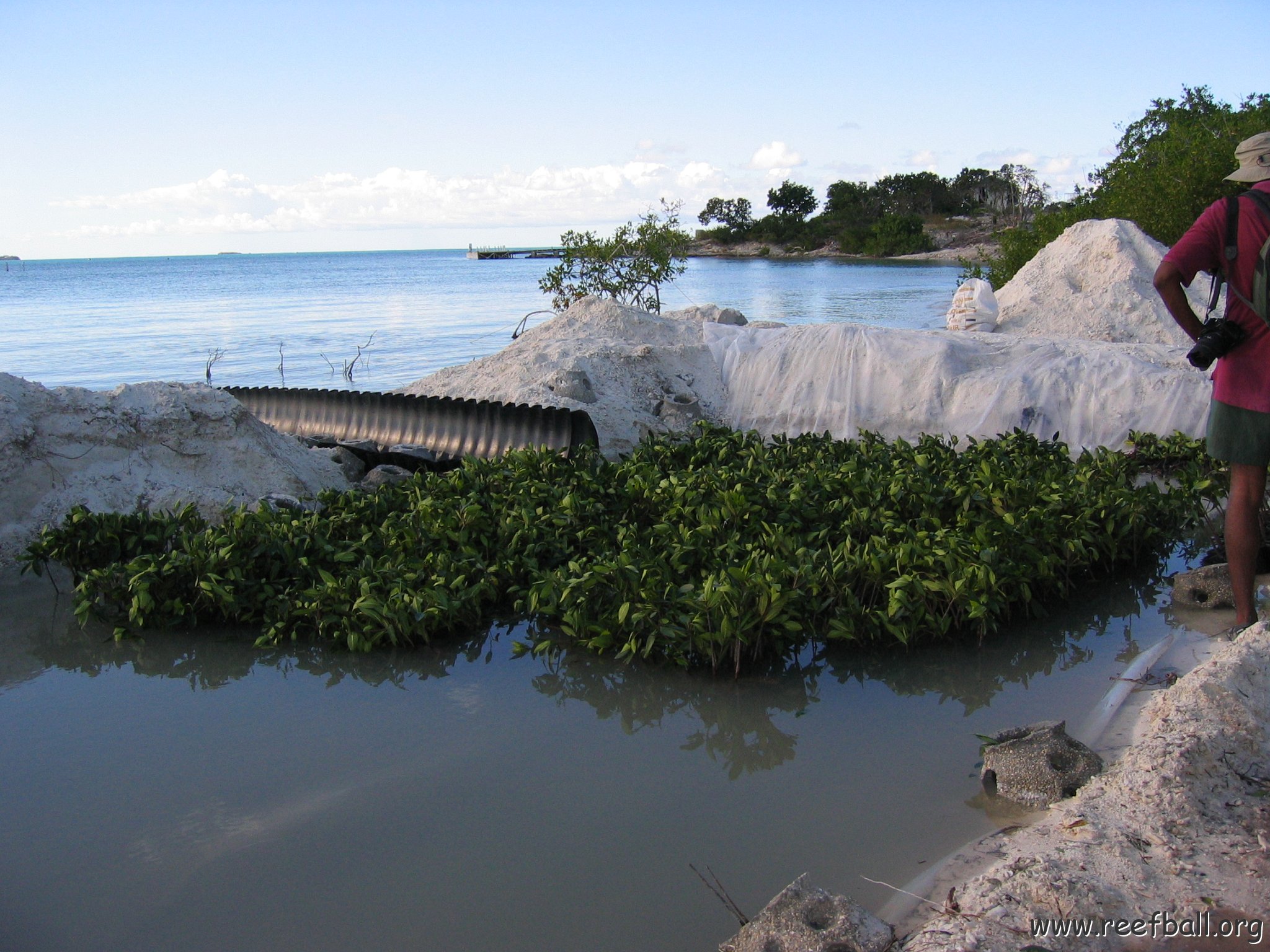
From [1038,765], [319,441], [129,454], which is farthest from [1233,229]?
[319,441]

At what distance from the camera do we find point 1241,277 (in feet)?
13.1

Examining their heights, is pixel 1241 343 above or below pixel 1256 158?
below

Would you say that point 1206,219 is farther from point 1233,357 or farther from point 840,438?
point 840,438

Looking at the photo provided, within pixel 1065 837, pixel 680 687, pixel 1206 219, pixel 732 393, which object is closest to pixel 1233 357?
pixel 1206 219

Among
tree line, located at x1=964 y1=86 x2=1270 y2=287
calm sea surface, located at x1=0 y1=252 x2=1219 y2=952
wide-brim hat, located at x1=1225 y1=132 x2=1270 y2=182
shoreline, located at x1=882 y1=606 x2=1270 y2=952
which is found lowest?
calm sea surface, located at x1=0 y1=252 x2=1219 y2=952

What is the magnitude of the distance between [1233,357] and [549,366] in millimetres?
6609

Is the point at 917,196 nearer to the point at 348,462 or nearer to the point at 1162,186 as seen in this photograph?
the point at 1162,186

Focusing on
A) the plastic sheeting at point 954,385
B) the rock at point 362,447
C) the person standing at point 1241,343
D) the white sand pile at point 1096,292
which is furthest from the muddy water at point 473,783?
the white sand pile at point 1096,292

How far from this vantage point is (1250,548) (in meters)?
4.15

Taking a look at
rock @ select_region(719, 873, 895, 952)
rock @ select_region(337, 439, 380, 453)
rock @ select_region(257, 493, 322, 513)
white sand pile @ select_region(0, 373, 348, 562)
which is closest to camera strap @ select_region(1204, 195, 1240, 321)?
rock @ select_region(719, 873, 895, 952)

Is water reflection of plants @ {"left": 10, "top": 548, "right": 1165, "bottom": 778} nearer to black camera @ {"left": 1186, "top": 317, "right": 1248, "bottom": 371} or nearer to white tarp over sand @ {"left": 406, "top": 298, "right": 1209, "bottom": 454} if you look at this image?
black camera @ {"left": 1186, "top": 317, "right": 1248, "bottom": 371}

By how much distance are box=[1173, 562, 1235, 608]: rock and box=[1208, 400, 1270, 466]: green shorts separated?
37.5 inches

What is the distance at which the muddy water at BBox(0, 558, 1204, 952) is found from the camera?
2.89m

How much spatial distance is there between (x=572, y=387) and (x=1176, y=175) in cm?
1121
